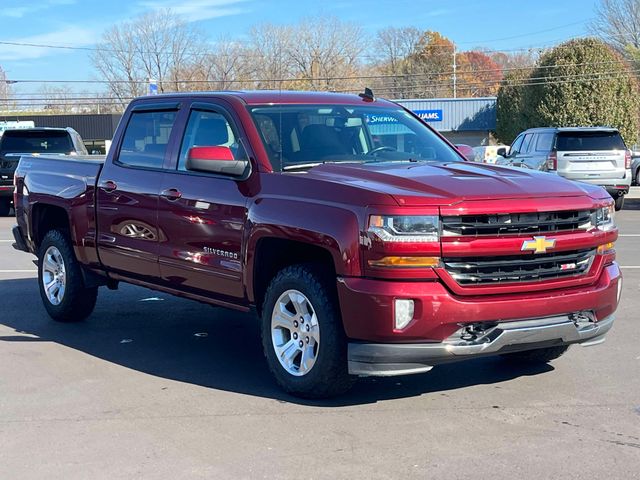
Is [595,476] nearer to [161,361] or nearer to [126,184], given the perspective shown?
[161,361]

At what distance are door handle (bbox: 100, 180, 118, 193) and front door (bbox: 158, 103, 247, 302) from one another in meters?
0.76

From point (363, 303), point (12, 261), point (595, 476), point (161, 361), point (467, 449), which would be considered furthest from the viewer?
point (12, 261)

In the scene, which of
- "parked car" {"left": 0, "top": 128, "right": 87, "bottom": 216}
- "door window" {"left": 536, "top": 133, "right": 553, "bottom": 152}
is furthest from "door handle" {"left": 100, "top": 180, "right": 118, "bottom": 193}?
"door window" {"left": 536, "top": 133, "right": 553, "bottom": 152}

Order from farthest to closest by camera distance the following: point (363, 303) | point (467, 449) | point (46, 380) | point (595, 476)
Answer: point (46, 380) < point (363, 303) < point (467, 449) < point (595, 476)

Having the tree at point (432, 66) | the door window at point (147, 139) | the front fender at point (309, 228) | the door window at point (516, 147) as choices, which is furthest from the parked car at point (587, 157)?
the tree at point (432, 66)

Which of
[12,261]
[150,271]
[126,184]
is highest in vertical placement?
[126,184]

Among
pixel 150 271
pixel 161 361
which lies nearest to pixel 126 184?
pixel 150 271

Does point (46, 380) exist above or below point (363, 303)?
below

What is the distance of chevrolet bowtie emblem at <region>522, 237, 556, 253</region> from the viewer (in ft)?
16.5

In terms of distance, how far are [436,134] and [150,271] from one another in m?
2.54

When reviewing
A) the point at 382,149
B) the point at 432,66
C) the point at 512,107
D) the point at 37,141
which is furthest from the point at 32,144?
the point at 432,66

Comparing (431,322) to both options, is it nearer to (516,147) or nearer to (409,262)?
(409,262)

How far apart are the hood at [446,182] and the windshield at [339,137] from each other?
276 millimetres

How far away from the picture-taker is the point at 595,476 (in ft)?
13.6
